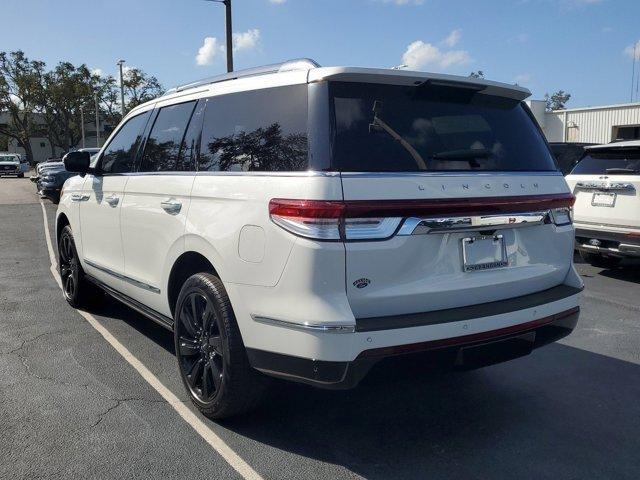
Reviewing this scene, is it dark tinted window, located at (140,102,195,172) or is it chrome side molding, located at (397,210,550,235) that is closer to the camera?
chrome side molding, located at (397,210,550,235)

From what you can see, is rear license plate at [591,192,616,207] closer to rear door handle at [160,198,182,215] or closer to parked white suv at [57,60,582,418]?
parked white suv at [57,60,582,418]

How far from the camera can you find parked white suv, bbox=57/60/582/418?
2.77m

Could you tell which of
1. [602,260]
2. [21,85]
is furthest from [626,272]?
[21,85]

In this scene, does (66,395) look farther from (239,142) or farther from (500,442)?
(500,442)

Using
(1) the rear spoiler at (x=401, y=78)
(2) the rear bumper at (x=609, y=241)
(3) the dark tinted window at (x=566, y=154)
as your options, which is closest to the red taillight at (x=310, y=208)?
(1) the rear spoiler at (x=401, y=78)

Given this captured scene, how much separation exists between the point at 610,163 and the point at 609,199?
0.52 metres

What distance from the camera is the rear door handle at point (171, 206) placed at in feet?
12.3

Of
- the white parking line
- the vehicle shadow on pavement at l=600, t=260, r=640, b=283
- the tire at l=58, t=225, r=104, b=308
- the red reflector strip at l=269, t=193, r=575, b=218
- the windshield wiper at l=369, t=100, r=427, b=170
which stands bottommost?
the vehicle shadow on pavement at l=600, t=260, r=640, b=283

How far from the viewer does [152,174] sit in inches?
A: 165

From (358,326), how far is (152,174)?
215 centimetres

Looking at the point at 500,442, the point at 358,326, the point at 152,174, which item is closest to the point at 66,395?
the point at 152,174

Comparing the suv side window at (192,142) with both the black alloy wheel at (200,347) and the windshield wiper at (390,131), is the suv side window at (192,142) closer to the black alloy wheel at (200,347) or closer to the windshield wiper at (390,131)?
the black alloy wheel at (200,347)

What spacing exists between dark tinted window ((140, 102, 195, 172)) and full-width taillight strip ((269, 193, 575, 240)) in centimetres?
144

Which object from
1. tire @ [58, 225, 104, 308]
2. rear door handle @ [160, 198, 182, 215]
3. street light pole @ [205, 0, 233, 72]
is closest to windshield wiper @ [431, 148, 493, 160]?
rear door handle @ [160, 198, 182, 215]
